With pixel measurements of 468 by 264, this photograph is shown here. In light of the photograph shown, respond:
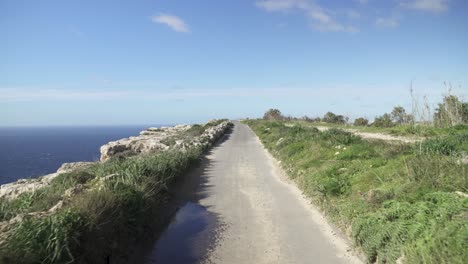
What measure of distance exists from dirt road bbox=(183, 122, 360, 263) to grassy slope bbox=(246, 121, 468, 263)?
0.47m

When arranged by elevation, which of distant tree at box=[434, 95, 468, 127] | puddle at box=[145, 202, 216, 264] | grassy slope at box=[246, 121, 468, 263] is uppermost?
distant tree at box=[434, 95, 468, 127]

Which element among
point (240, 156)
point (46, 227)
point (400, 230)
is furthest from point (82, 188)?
point (240, 156)

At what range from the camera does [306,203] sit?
34.6 ft

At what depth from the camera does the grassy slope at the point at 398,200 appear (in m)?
5.16

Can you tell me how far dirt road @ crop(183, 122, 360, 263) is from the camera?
22.7ft

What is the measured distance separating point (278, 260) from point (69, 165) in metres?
18.3

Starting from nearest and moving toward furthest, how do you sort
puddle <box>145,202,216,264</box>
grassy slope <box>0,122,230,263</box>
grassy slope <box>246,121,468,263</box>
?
grassy slope <box>0,122,230,263</box>
grassy slope <box>246,121,468,263</box>
puddle <box>145,202,216,264</box>

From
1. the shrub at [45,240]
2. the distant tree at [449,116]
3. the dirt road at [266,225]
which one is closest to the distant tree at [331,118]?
the distant tree at [449,116]

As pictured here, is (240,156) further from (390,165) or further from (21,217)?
(21,217)

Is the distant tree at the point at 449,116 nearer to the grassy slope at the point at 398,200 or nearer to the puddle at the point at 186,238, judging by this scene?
the grassy slope at the point at 398,200

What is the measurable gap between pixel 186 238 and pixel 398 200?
4.37m

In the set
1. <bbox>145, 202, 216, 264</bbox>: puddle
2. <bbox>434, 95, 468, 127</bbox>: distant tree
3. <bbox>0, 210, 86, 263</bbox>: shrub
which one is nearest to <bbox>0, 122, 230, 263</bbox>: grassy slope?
<bbox>0, 210, 86, 263</bbox>: shrub

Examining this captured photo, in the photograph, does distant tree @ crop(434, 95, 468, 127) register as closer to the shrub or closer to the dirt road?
the dirt road

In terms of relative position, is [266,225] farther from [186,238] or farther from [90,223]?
[90,223]
